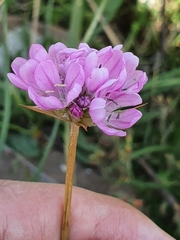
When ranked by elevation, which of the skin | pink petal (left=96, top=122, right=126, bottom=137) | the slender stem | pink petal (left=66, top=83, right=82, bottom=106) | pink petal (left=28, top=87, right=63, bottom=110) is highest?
pink petal (left=66, top=83, right=82, bottom=106)

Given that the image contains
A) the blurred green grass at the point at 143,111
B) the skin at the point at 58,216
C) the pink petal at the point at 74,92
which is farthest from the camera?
the blurred green grass at the point at 143,111

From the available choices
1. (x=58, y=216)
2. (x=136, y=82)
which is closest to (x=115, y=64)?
(x=136, y=82)

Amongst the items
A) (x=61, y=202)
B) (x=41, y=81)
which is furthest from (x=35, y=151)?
(x=41, y=81)

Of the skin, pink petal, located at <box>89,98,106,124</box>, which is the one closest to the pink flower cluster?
pink petal, located at <box>89,98,106,124</box>

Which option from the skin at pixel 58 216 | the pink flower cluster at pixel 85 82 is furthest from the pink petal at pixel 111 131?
the skin at pixel 58 216

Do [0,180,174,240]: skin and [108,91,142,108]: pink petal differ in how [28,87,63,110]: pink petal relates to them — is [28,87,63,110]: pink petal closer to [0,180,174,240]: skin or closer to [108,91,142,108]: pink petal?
[108,91,142,108]: pink petal

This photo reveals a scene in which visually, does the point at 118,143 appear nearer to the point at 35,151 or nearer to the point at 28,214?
the point at 35,151

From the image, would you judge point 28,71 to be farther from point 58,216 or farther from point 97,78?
point 58,216

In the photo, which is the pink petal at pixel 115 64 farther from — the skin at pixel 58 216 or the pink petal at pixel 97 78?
the skin at pixel 58 216
